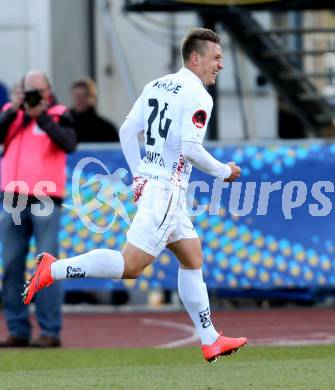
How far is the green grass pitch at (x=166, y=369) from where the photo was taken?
28.2 ft

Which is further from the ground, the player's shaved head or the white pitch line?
the player's shaved head

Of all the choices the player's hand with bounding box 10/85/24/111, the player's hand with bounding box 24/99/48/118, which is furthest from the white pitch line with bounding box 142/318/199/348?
the player's hand with bounding box 10/85/24/111

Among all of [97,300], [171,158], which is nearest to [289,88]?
[97,300]

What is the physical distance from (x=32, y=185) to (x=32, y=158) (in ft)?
0.91

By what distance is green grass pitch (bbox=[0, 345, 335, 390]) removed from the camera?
861 cm

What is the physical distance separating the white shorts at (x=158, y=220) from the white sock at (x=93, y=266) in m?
0.16

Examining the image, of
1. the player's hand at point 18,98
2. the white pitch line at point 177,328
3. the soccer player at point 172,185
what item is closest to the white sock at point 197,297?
the soccer player at point 172,185

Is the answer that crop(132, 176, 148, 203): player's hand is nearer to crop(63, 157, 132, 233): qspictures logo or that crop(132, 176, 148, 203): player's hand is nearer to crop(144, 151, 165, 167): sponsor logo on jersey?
crop(144, 151, 165, 167): sponsor logo on jersey

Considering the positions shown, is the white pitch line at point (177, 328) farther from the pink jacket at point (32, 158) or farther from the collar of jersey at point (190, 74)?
the collar of jersey at point (190, 74)

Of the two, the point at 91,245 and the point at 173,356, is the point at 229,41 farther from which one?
the point at 173,356

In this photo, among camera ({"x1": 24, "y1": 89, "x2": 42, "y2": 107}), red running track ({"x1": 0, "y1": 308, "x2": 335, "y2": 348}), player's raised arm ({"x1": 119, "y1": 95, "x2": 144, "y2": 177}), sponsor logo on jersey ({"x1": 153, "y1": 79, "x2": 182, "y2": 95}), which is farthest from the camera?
red running track ({"x1": 0, "y1": 308, "x2": 335, "y2": 348})

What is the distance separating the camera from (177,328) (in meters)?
13.4

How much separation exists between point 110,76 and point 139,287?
4.03 meters

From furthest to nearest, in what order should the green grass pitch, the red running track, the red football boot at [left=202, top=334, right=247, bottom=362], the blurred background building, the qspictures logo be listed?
Result: the blurred background building → the qspictures logo → the red running track → the red football boot at [left=202, top=334, right=247, bottom=362] → the green grass pitch
